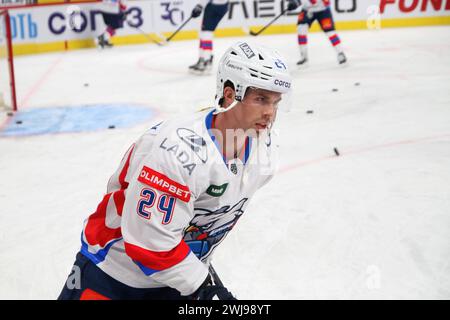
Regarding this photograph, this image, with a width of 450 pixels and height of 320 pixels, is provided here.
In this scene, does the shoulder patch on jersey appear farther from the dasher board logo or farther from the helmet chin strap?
the helmet chin strap

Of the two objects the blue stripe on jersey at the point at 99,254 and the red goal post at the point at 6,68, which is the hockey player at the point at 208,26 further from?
the blue stripe on jersey at the point at 99,254

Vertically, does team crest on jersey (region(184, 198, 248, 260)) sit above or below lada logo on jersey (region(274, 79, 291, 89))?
below

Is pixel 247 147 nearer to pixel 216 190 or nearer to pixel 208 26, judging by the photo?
pixel 216 190

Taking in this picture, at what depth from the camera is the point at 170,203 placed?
1.60m

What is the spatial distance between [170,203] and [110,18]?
11.4 m

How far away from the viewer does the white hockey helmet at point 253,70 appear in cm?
168

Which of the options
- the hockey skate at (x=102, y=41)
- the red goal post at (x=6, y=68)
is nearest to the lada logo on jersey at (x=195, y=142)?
the red goal post at (x=6, y=68)

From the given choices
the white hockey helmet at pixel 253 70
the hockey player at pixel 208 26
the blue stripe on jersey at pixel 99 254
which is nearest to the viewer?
the white hockey helmet at pixel 253 70

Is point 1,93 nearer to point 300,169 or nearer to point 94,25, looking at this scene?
point 300,169

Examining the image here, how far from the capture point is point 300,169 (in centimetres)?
464

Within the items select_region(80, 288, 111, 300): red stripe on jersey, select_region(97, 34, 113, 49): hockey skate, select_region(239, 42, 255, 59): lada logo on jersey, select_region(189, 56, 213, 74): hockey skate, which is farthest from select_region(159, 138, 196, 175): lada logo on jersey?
select_region(97, 34, 113, 49): hockey skate

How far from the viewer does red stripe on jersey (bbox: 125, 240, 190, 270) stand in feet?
5.31

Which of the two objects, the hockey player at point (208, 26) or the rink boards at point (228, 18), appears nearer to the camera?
the hockey player at point (208, 26)

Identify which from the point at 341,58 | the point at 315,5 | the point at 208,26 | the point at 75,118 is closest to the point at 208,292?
the point at 75,118
